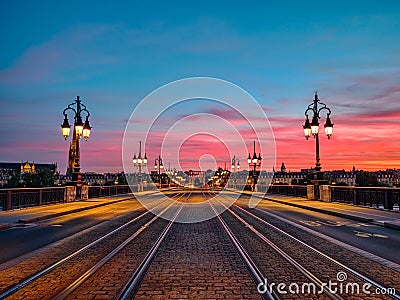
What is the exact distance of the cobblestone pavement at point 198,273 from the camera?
6.19 meters

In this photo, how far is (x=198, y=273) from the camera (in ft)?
24.7

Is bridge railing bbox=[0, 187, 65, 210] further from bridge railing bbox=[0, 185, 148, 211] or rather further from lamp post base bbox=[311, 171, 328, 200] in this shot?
lamp post base bbox=[311, 171, 328, 200]

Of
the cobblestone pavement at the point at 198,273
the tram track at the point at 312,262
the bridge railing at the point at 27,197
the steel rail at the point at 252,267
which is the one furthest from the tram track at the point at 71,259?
the bridge railing at the point at 27,197

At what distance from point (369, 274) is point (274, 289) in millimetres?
2116

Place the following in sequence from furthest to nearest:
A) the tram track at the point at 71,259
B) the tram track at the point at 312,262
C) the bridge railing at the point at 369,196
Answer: the bridge railing at the point at 369,196, the tram track at the point at 312,262, the tram track at the point at 71,259

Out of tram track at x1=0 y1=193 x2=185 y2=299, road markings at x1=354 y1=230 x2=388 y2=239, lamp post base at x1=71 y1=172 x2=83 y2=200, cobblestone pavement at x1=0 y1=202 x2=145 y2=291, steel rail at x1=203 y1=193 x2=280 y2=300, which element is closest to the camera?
steel rail at x1=203 y1=193 x2=280 y2=300

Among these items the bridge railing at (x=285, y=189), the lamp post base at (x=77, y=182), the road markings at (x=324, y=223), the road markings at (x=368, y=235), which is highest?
the lamp post base at (x=77, y=182)

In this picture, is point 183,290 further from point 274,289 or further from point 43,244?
point 43,244

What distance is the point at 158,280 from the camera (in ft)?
23.0

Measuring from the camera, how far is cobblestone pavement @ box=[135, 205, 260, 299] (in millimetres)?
6188

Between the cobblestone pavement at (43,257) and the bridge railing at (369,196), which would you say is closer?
the cobblestone pavement at (43,257)

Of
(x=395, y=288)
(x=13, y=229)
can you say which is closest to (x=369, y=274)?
(x=395, y=288)

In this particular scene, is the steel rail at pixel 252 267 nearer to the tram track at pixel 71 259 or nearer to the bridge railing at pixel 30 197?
the tram track at pixel 71 259

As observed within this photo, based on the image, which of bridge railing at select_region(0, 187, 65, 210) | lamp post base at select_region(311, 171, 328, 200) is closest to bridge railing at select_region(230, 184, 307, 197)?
lamp post base at select_region(311, 171, 328, 200)
